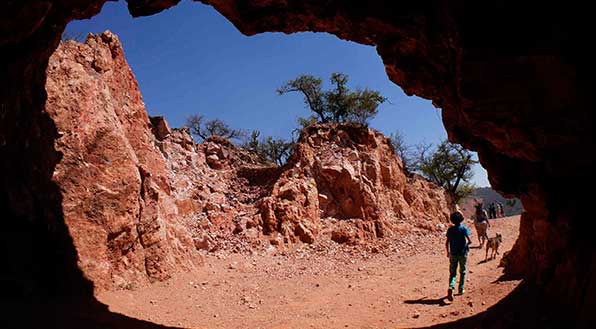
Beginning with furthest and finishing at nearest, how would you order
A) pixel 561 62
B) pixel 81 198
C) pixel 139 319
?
pixel 81 198, pixel 139 319, pixel 561 62

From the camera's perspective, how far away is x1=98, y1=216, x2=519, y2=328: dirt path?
694 centimetres

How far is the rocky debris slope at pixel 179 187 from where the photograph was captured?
8297mm

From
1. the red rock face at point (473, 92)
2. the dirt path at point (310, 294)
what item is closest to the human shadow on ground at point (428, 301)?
the dirt path at point (310, 294)

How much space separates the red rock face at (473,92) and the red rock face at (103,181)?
0.39 metres

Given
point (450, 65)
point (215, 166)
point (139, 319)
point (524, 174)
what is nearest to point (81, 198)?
point (139, 319)

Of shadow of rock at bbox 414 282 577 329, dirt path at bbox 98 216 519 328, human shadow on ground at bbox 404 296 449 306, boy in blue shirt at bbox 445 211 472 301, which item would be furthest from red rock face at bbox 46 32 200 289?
boy in blue shirt at bbox 445 211 472 301

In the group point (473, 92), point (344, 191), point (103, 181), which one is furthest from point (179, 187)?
point (473, 92)

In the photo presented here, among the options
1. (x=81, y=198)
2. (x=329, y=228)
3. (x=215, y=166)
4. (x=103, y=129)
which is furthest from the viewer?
(x=215, y=166)

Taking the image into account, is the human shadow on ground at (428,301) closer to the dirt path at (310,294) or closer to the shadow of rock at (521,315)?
the dirt path at (310,294)

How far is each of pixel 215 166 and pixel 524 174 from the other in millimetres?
14134

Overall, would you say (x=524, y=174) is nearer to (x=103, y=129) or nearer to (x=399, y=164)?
(x=103, y=129)

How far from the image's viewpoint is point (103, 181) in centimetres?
859

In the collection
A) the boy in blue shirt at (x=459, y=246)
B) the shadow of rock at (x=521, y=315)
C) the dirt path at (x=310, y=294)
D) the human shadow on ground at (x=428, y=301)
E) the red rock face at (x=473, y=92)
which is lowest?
the dirt path at (x=310, y=294)

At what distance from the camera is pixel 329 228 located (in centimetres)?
1638
